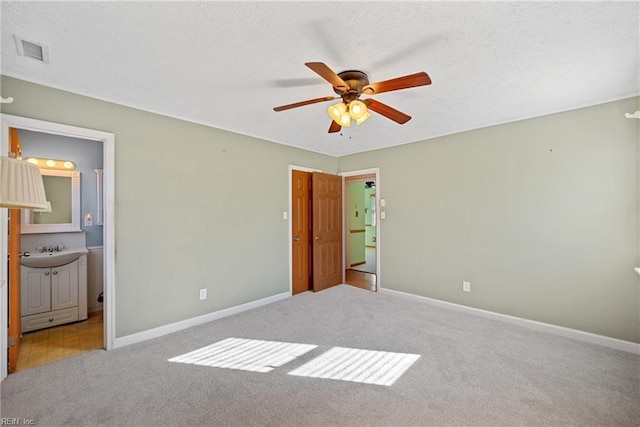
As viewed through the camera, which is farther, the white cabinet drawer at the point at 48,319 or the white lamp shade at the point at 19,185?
the white cabinet drawer at the point at 48,319

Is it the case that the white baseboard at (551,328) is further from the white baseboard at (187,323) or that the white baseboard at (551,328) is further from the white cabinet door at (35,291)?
the white cabinet door at (35,291)

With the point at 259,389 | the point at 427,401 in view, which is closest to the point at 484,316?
the point at 427,401

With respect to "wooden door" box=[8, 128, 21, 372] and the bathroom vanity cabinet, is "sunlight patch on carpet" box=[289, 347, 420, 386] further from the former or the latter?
the bathroom vanity cabinet

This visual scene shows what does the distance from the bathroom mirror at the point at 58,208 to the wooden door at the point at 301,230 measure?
2928 mm

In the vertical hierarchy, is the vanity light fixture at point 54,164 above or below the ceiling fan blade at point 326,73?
below

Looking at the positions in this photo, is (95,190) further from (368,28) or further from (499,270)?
(499,270)

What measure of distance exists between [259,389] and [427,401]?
1.22m

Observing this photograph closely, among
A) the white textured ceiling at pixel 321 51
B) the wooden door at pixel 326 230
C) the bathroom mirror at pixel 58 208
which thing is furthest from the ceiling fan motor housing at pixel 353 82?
the bathroom mirror at pixel 58 208

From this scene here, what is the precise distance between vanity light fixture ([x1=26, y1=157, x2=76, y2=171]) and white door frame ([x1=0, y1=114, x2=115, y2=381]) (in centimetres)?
148

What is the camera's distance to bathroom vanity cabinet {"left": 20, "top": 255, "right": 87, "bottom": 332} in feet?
9.59

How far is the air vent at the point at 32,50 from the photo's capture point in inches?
68.4

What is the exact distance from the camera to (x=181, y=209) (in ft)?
9.98

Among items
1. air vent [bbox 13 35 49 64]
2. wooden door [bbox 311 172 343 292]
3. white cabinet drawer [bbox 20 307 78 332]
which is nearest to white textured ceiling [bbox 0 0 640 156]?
air vent [bbox 13 35 49 64]

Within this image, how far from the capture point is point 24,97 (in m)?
2.19
